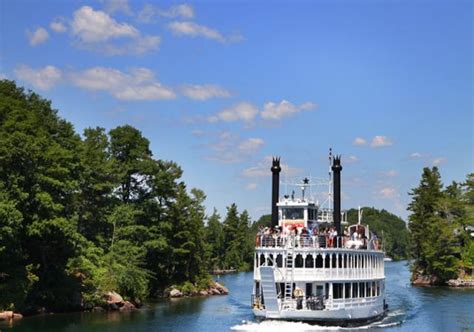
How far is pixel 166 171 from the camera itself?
246 ft

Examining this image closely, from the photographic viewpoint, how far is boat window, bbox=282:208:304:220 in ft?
160

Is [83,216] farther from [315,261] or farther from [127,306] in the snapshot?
[315,261]

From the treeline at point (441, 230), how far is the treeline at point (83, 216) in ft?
105

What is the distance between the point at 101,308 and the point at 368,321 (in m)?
22.2

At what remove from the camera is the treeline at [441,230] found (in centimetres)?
9250

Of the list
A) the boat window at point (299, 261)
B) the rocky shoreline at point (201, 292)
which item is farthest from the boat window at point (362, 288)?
the rocky shoreline at point (201, 292)

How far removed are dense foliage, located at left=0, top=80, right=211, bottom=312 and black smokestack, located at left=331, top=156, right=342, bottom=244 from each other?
19290 millimetres

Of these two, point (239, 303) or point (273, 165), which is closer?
point (273, 165)

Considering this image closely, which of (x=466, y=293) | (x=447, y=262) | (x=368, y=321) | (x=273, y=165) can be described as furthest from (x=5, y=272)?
Answer: (x=447, y=262)

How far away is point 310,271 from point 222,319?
1076 cm

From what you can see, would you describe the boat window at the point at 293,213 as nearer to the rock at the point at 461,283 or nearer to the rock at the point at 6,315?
the rock at the point at 6,315

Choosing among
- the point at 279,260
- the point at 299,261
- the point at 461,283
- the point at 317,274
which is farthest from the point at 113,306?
the point at 461,283

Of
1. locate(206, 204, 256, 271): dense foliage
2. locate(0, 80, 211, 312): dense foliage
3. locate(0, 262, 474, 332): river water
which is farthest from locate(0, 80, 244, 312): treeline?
locate(206, 204, 256, 271): dense foliage

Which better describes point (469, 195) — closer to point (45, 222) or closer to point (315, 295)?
point (315, 295)
